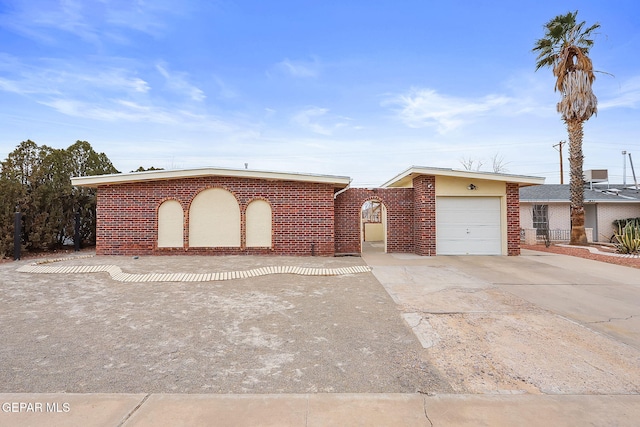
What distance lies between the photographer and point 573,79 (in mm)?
14859

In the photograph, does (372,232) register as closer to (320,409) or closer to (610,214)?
(610,214)

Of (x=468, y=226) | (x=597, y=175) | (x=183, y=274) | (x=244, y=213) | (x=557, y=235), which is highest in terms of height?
(x=597, y=175)

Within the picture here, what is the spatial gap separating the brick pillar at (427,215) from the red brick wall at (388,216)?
2.76 ft

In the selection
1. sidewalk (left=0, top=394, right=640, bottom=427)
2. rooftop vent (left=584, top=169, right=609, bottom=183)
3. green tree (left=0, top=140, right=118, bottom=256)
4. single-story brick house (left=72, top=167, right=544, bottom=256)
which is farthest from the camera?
rooftop vent (left=584, top=169, right=609, bottom=183)

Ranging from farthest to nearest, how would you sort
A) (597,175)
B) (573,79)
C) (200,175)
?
(597,175)
(573,79)
(200,175)

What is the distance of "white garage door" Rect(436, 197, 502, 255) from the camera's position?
39.4 ft

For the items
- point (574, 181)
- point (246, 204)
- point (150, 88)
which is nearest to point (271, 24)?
point (150, 88)

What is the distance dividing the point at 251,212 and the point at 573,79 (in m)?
16.4

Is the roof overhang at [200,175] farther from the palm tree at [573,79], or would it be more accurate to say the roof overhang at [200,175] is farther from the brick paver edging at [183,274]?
the palm tree at [573,79]

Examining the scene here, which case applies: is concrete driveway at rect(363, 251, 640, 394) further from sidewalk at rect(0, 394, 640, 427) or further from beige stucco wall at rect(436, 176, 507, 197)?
beige stucco wall at rect(436, 176, 507, 197)

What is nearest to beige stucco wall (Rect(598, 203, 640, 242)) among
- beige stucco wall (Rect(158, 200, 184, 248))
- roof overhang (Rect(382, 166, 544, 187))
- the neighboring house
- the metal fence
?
the neighboring house

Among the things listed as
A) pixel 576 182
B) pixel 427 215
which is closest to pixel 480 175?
pixel 427 215

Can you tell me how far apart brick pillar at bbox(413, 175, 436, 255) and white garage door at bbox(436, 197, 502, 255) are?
310mm

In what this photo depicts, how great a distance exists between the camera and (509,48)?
14273mm
